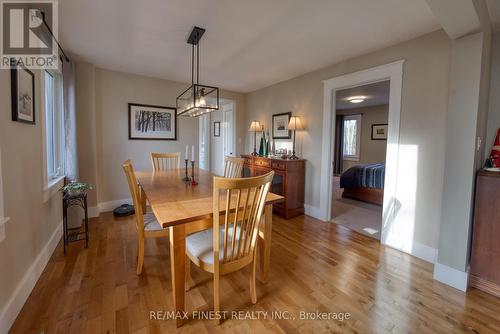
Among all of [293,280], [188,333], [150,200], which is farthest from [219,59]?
[188,333]

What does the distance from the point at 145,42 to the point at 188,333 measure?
2848 millimetres

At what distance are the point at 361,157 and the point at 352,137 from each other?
2.50ft

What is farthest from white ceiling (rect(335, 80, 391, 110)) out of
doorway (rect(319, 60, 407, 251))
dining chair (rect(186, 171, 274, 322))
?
dining chair (rect(186, 171, 274, 322))

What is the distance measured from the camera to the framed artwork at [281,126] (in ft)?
13.1

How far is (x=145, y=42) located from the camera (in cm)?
254

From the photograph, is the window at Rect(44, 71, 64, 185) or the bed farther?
the bed

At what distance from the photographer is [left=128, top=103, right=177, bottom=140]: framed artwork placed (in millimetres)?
3834

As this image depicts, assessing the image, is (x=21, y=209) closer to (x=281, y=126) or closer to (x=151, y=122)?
(x=151, y=122)

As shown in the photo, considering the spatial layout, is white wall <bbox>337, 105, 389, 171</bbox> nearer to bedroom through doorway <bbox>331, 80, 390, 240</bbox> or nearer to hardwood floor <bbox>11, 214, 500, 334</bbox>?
bedroom through doorway <bbox>331, 80, 390, 240</bbox>

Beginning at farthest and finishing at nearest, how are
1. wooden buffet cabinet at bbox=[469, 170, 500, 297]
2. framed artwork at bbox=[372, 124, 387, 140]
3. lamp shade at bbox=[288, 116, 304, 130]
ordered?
framed artwork at bbox=[372, 124, 387, 140] < lamp shade at bbox=[288, 116, 304, 130] < wooden buffet cabinet at bbox=[469, 170, 500, 297]

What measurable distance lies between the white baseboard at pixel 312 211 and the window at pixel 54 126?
137 inches

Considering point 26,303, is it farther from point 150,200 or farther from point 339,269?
point 339,269

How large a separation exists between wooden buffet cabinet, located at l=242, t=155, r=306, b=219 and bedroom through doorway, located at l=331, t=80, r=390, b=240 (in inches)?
25.2

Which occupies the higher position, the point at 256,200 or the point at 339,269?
the point at 256,200
